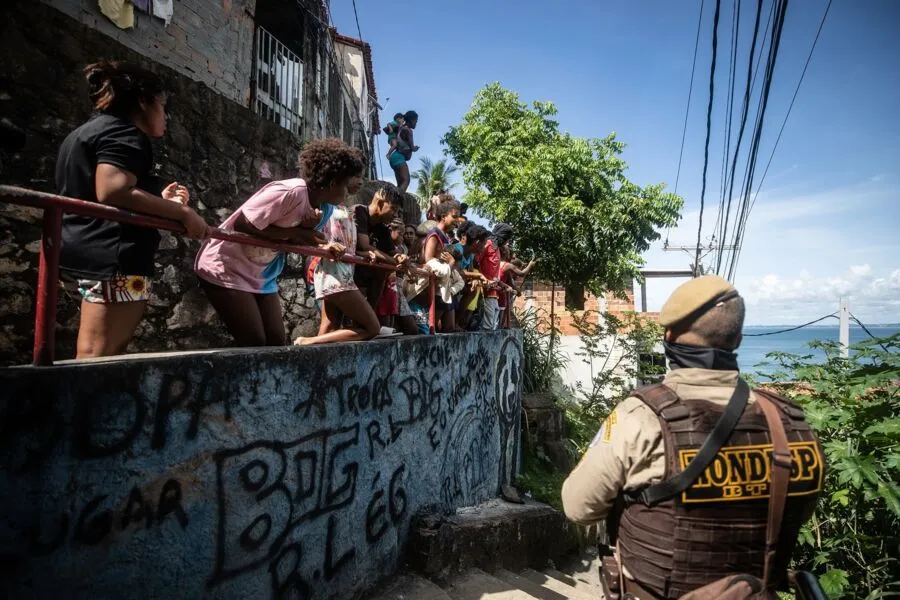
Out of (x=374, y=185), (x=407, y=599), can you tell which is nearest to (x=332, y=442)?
(x=407, y=599)

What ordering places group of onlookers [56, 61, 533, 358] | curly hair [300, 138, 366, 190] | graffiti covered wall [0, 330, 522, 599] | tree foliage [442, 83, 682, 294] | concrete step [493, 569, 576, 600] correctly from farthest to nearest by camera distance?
tree foliage [442, 83, 682, 294], concrete step [493, 569, 576, 600], curly hair [300, 138, 366, 190], group of onlookers [56, 61, 533, 358], graffiti covered wall [0, 330, 522, 599]

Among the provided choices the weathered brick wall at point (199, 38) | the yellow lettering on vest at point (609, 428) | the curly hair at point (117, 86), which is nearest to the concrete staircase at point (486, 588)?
the yellow lettering on vest at point (609, 428)

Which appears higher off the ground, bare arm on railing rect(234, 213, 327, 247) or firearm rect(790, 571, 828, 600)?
bare arm on railing rect(234, 213, 327, 247)

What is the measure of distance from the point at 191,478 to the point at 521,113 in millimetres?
15036

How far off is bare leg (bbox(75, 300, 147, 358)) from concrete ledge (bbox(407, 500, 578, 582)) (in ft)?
7.08

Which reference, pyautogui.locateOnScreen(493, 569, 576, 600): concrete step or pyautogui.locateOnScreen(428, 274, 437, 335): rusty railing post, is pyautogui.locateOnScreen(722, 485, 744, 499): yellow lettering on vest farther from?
pyautogui.locateOnScreen(428, 274, 437, 335): rusty railing post

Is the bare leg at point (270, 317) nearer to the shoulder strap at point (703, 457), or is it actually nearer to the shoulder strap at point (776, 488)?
the shoulder strap at point (703, 457)

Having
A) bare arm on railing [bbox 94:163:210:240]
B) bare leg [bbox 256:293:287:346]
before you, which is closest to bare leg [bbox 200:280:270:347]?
bare leg [bbox 256:293:287:346]

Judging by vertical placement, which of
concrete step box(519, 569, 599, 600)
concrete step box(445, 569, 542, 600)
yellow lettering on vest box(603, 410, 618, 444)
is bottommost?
concrete step box(519, 569, 599, 600)

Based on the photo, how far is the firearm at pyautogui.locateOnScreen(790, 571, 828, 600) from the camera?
175 cm

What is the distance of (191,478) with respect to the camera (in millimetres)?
1888

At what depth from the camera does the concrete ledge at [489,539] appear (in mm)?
3230

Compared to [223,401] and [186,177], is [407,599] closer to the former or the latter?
[223,401]

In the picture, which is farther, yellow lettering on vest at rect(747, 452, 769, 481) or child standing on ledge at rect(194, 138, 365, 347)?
child standing on ledge at rect(194, 138, 365, 347)
